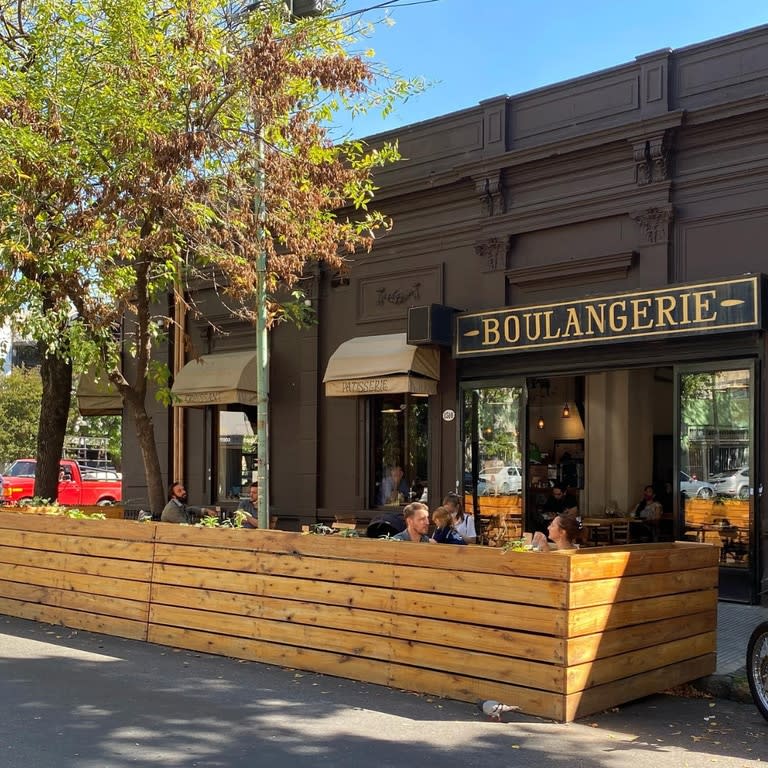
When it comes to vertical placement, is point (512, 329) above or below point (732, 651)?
above

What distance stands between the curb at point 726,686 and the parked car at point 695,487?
426 centimetres

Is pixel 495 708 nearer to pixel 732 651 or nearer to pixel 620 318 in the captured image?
pixel 732 651

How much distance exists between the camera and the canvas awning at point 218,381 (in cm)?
1609

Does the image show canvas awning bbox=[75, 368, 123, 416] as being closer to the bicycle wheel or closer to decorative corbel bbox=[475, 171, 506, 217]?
decorative corbel bbox=[475, 171, 506, 217]

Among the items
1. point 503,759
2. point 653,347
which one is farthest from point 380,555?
point 653,347

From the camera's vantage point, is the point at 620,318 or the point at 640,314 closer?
the point at 640,314

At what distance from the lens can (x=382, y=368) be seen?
547 inches

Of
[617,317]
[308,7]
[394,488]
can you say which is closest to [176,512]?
[394,488]

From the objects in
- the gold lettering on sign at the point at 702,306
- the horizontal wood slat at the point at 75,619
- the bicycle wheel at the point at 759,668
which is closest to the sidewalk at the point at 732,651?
the bicycle wheel at the point at 759,668

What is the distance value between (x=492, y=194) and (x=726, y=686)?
27.0ft

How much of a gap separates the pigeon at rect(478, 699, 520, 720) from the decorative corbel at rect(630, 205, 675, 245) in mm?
7368

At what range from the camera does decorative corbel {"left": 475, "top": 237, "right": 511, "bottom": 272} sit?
44.6 ft

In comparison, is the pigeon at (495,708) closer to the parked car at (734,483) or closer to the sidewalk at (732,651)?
the sidewalk at (732,651)

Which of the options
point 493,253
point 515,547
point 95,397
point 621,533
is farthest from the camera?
point 95,397
